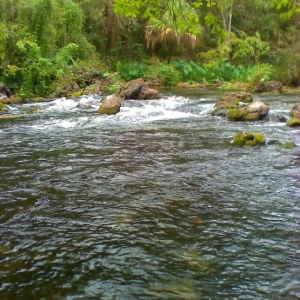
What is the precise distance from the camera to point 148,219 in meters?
4.82

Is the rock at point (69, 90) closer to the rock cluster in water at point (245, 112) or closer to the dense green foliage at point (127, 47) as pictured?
the dense green foliage at point (127, 47)

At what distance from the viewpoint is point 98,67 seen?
26.4 metres

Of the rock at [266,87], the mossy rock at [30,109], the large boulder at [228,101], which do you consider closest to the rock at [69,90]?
the mossy rock at [30,109]

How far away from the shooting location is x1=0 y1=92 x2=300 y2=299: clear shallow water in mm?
3500

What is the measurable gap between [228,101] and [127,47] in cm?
1681

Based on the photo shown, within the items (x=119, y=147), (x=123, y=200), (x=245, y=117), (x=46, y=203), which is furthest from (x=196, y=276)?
(x=245, y=117)

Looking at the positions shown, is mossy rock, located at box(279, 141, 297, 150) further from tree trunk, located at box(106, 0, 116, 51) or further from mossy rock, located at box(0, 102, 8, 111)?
tree trunk, located at box(106, 0, 116, 51)

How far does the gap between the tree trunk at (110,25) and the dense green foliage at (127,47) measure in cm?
7

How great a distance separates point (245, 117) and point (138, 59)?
61.1 ft

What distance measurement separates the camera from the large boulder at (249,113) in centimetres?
1276

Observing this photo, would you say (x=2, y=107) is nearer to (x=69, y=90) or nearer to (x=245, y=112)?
(x=69, y=90)

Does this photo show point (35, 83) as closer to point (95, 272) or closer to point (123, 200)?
point (123, 200)

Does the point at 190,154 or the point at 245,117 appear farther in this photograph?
the point at 245,117

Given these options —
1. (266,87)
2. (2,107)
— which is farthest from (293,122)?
(266,87)
